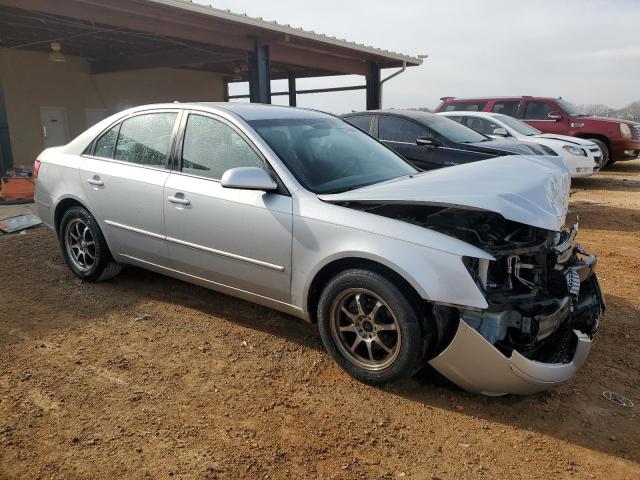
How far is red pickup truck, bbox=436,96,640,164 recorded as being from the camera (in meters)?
13.4

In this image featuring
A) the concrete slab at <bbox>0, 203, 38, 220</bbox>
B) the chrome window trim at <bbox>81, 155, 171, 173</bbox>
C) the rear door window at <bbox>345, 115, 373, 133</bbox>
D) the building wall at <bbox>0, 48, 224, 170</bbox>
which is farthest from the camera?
the building wall at <bbox>0, 48, 224, 170</bbox>

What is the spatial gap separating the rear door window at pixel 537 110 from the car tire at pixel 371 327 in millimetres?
12334

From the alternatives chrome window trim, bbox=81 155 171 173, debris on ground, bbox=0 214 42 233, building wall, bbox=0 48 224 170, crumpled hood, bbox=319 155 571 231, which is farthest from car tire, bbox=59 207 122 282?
building wall, bbox=0 48 224 170

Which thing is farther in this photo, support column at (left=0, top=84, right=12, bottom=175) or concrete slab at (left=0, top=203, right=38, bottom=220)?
support column at (left=0, top=84, right=12, bottom=175)

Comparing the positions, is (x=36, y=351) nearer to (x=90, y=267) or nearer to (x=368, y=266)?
(x=90, y=267)

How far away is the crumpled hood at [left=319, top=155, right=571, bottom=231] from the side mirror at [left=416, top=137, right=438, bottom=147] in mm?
3365

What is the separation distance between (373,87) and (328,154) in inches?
510

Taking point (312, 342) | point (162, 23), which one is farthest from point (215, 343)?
point (162, 23)

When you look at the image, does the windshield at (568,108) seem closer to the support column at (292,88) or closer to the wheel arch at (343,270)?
the support column at (292,88)

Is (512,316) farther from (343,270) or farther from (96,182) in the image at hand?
(96,182)

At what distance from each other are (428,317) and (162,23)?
867cm

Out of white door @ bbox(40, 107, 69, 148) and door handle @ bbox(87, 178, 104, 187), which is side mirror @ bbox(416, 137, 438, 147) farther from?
white door @ bbox(40, 107, 69, 148)

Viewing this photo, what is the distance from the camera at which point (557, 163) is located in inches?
173

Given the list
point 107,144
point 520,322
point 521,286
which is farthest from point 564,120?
point 520,322
